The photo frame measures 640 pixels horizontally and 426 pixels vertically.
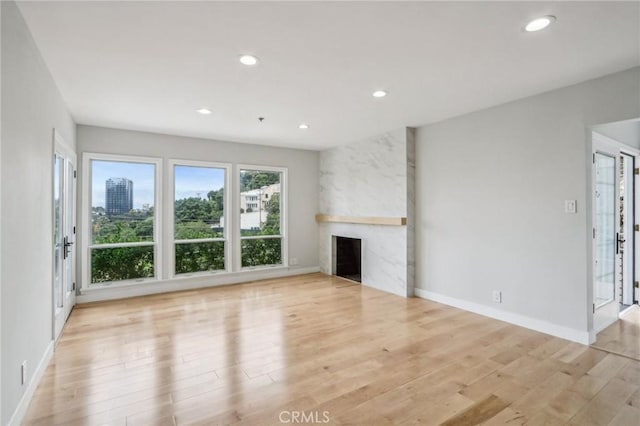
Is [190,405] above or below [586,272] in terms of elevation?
below

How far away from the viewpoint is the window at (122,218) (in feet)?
16.0

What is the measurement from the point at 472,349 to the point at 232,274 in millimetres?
4199

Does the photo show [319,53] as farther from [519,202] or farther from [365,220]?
[365,220]

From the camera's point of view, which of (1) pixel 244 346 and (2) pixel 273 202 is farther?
(2) pixel 273 202

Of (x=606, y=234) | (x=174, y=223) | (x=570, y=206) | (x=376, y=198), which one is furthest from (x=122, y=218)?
(x=606, y=234)

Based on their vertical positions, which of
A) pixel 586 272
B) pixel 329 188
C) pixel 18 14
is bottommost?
pixel 586 272

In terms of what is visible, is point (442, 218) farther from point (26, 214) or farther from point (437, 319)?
point (26, 214)

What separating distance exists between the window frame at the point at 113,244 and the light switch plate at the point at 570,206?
218 inches

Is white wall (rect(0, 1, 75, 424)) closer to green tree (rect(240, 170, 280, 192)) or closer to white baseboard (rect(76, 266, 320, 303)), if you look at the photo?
white baseboard (rect(76, 266, 320, 303))

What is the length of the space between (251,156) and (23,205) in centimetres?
412

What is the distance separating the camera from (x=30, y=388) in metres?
2.29

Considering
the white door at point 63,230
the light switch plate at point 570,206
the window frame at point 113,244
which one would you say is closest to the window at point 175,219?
the window frame at point 113,244

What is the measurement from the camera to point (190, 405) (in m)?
2.23

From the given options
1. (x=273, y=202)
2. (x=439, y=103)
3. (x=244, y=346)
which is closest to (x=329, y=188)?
(x=273, y=202)
